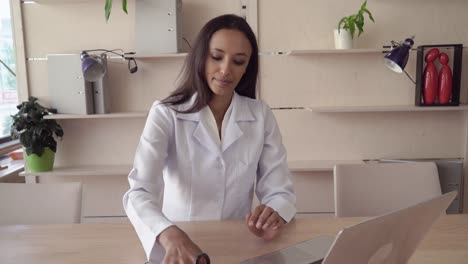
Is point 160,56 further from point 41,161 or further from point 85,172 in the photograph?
point 41,161

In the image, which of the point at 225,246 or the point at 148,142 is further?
the point at 148,142

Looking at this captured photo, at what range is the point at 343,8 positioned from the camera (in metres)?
2.59

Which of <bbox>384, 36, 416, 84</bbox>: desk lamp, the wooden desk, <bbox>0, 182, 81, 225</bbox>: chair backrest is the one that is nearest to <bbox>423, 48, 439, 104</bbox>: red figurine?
<bbox>384, 36, 416, 84</bbox>: desk lamp

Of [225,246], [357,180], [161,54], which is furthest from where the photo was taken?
[161,54]

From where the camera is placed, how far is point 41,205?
1.47m

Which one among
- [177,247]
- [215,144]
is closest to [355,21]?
[215,144]

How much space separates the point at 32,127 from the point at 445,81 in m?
2.75

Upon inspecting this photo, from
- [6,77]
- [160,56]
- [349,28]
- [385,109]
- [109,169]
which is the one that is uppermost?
[349,28]

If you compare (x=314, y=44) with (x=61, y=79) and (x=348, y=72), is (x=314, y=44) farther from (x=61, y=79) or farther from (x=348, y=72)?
(x=61, y=79)

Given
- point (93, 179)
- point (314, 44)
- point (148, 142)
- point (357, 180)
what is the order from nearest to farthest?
point (148, 142) < point (357, 180) < point (314, 44) < point (93, 179)

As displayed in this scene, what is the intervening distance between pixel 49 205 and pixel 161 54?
130 cm

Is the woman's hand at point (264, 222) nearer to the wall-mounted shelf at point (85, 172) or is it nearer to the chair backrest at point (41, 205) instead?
the chair backrest at point (41, 205)

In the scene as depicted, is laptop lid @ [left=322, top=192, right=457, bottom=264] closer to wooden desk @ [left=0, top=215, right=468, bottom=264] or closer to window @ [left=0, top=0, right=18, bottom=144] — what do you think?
wooden desk @ [left=0, top=215, right=468, bottom=264]

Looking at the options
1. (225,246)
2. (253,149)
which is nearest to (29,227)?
(225,246)
